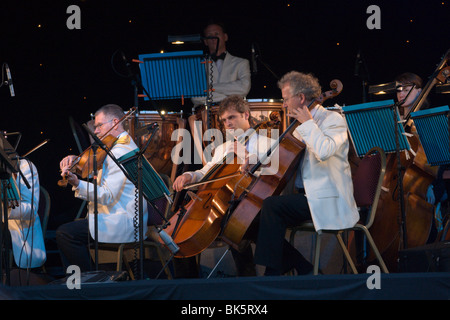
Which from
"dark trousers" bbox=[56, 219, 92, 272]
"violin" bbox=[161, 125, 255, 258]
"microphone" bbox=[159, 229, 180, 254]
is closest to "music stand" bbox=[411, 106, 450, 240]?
"violin" bbox=[161, 125, 255, 258]

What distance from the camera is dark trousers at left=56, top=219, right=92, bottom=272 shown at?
4.14 metres

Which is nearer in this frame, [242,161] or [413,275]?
[413,275]

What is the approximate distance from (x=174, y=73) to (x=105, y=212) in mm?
1027

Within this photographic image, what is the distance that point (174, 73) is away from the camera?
416 cm

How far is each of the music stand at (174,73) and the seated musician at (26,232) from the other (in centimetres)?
105

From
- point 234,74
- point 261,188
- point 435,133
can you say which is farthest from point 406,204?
point 234,74

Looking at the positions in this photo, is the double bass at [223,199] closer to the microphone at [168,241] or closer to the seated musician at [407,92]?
the microphone at [168,241]

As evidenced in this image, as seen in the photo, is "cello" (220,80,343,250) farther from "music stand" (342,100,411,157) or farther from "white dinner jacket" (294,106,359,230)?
"music stand" (342,100,411,157)

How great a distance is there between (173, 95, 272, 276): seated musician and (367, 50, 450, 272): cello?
0.82 metres

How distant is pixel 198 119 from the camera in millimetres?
5316

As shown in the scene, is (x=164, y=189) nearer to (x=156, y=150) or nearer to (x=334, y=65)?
(x=156, y=150)
